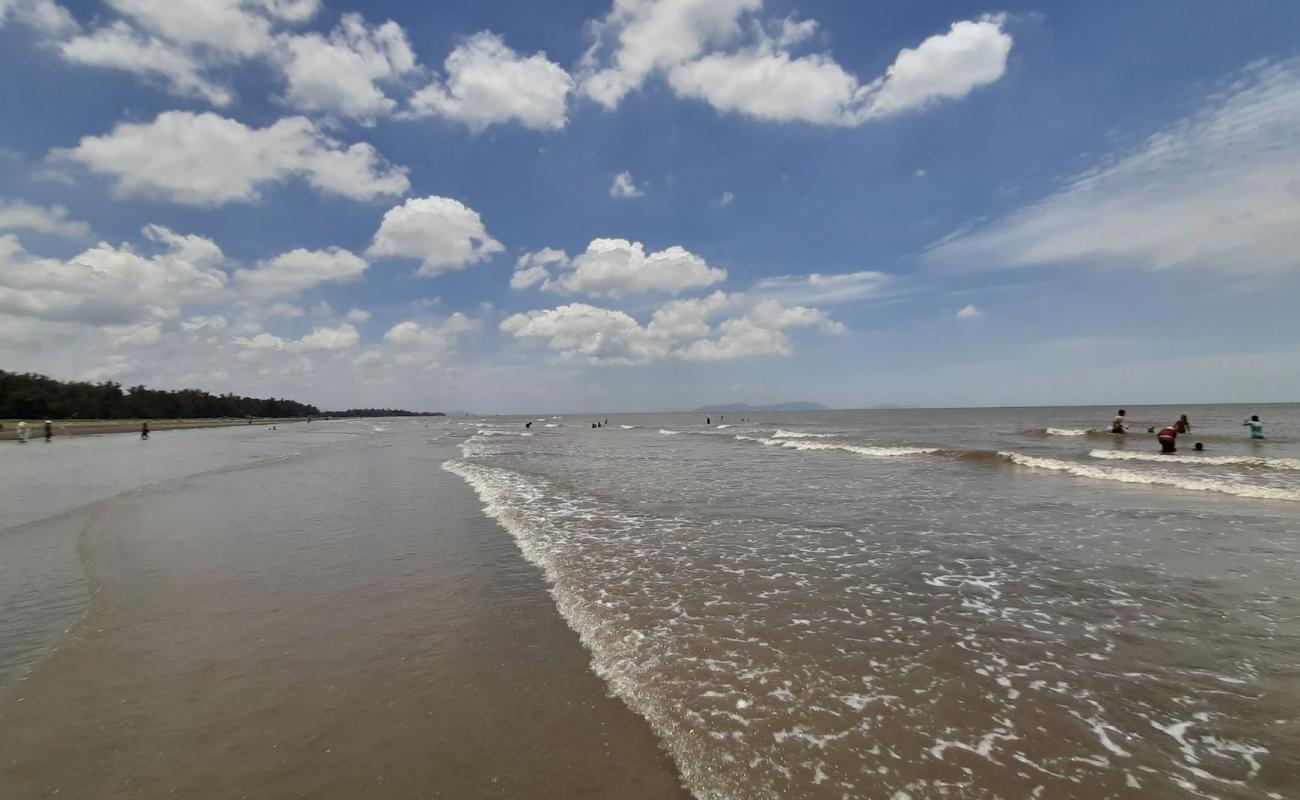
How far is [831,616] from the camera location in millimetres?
7363

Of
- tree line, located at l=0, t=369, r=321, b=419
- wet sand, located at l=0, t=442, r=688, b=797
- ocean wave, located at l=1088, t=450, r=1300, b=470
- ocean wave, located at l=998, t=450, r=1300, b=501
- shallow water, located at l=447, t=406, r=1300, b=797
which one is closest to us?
wet sand, located at l=0, t=442, r=688, b=797

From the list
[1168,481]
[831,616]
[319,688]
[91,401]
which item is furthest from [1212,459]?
[91,401]

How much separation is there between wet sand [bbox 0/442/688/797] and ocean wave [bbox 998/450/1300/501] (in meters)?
21.1

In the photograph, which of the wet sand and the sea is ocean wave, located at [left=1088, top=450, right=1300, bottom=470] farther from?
the wet sand

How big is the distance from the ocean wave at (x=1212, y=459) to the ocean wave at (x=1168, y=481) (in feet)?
16.3

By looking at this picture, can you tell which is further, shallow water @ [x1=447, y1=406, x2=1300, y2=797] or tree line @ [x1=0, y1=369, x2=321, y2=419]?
tree line @ [x1=0, y1=369, x2=321, y2=419]

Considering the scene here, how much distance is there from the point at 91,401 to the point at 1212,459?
A: 5929 inches

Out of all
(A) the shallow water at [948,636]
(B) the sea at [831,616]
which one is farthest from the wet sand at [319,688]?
(A) the shallow water at [948,636]

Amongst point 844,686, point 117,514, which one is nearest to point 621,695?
point 844,686

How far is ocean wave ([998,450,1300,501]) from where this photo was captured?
15.8 metres

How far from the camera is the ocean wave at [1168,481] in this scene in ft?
51.9

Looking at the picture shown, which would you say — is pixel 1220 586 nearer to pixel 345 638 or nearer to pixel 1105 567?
pixel 1105 567

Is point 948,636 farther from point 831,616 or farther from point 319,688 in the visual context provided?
point 319,688

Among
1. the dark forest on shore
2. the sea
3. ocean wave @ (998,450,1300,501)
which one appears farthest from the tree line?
ocean wave @ (998,450,1300,501)
